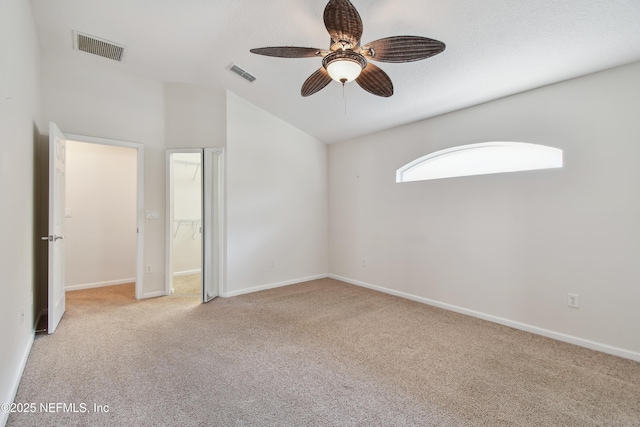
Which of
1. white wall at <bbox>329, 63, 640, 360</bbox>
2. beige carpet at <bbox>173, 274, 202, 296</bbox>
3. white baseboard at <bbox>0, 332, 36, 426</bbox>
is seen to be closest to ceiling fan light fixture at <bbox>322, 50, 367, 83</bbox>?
white wall at <bbox>329, 63, 640, 360</bbox>

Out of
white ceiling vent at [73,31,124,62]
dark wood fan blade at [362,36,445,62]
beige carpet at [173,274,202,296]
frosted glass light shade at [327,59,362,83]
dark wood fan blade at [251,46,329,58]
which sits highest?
white ceiling vent at [73,31,124,62]

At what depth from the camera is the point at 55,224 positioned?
9.44 ft

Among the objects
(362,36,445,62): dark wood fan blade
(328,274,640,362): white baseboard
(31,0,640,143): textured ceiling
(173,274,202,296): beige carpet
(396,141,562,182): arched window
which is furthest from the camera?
(173,274,202,296): beige carpet

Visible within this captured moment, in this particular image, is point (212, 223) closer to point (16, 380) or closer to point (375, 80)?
point (16, 380)

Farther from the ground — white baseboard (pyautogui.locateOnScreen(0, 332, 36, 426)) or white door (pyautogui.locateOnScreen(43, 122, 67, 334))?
white door (pyautogui.locateOnScreen(43, 122, 67, 334))

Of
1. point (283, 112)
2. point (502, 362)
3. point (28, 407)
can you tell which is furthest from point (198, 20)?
point (502, 362)

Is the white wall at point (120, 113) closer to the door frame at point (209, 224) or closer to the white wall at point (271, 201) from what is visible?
the door frame at point (209, 224)

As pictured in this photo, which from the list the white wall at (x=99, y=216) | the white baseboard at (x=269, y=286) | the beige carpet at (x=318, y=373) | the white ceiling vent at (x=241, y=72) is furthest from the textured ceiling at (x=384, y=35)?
the white baseboard at (x=269, y=286)

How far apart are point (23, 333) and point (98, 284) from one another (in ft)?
8.31

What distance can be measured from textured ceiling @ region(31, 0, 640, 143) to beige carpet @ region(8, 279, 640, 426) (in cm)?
237

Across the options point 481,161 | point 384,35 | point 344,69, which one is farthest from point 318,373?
point 481,161

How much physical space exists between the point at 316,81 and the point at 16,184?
7.53ft

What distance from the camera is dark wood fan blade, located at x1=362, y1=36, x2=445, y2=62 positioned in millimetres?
1800

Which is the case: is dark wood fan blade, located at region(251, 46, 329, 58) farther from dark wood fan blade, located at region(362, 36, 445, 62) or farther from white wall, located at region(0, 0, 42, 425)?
white wall, located at region(0, 0, 42, 425)
